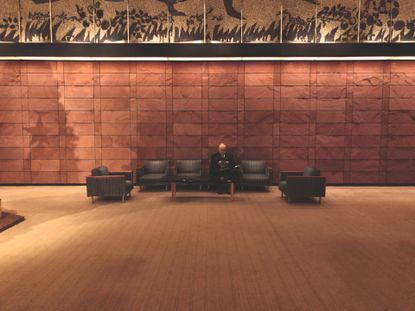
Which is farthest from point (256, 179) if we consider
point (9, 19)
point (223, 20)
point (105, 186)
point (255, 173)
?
point (9, 19)

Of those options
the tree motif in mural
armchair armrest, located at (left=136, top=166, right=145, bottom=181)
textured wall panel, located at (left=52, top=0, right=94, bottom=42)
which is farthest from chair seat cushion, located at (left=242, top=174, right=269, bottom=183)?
the tree motif in mural

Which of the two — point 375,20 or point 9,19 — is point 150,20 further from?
point 375,20

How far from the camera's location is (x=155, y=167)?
9383 millimetres

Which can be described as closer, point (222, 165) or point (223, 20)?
point (222, 165)

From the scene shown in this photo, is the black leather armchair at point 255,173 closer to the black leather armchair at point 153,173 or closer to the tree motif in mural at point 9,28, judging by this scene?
the black leather armchair at point 153,173

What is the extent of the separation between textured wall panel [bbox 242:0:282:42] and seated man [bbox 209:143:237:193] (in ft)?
11.3

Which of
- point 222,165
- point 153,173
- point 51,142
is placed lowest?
point 153,173

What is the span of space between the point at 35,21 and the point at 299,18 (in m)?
7.66

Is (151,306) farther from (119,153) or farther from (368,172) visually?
(368,172)

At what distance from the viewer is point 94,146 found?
9.76 meters

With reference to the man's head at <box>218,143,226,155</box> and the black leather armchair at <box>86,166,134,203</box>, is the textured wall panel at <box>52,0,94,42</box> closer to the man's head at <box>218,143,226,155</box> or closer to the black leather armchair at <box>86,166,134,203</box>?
the black leather armchair at <box>86,166,134,203</box>

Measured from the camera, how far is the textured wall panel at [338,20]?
9.40 meters

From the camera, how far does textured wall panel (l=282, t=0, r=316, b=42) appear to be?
9.45 m

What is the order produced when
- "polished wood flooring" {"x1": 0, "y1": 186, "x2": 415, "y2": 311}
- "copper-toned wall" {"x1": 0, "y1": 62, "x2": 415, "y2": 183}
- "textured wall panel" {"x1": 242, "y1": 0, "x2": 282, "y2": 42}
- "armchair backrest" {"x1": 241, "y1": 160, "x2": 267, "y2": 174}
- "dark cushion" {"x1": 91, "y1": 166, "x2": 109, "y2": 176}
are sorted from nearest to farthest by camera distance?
"polished wood flooring" {"x1": 0, "y1": 186, "x2": 415, "y2": 311}, "dark cushion" {"x1": 91, "y1": 166, "x2": 109, "y2": 176}, "armchair backrest" {"x1": 241, "y1": 160, "x2": 267, "y2": 174}, "textured wall panel" {"x1": 242, "y1": 0, "x2": 282, "y2": 42}, "copper-toned wall" {"x1": 0, "y1": 62, "x2": 415, "y2": 183}
